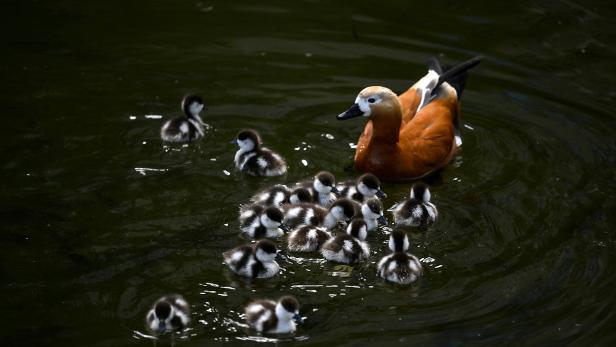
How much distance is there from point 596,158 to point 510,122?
104cm

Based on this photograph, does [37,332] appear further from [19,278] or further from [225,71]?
[225,71]

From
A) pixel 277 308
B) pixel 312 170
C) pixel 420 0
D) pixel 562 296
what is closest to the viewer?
pixel 277 308

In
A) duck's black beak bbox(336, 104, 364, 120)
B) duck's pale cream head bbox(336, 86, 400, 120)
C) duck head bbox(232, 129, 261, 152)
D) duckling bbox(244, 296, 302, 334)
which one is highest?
duck's pale cream head bbox(336, 86, 400, 120)

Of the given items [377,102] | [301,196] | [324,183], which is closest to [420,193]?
[324,183]

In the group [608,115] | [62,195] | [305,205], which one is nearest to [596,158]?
[608,115]

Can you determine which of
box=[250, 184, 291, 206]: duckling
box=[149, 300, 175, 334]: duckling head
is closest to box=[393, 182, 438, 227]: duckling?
box=[250, 184, 291, 206]: duckling

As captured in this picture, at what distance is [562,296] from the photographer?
690 centimetres

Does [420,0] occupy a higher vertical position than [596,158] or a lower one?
higher

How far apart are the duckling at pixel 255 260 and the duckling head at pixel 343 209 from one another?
854 mm

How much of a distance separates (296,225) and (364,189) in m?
0.68

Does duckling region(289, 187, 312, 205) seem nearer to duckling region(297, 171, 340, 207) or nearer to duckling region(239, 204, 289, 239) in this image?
duckling region(297, 171, 340, 207)

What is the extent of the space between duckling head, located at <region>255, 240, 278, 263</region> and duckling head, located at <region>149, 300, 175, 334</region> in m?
0.87

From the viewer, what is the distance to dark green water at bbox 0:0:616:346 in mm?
6648

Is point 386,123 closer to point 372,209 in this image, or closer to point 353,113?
point 353,113
